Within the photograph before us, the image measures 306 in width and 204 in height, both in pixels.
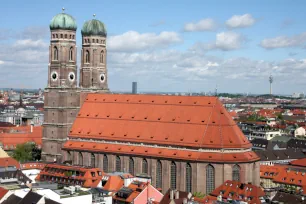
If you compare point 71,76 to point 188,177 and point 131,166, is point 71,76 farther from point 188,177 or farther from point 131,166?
point 188,177

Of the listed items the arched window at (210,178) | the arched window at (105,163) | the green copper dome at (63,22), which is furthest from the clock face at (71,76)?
the arched window at (210,178)

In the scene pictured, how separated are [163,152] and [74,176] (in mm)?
17540

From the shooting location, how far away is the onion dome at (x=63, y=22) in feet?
379

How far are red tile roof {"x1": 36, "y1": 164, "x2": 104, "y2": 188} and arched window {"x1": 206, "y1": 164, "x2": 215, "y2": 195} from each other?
63.4ft

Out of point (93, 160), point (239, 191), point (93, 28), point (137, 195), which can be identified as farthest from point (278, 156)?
point (137, 195)

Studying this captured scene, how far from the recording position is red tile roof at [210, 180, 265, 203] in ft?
269

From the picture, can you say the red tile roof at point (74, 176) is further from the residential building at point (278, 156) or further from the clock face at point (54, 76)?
the residential building at point (278, 156)

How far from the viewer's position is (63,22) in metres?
116

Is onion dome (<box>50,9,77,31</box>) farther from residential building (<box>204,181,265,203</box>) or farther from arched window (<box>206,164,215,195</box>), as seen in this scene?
residential building (<box>204,181,265,203</box>)

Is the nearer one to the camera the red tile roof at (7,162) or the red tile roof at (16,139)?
the red tile roof at (7,162)

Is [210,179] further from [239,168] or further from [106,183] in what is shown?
[106,183]

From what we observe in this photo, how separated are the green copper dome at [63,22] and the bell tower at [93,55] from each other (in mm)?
6857

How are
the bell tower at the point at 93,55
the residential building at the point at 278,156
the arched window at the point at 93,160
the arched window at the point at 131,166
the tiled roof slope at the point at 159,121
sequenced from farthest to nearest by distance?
the residential building at the point at 278,156, the bell tower at the point at 93,55, the arched window at the point at 93,160, the arched window at the point at 131,166, the tiled roof slope at the point at 159,121

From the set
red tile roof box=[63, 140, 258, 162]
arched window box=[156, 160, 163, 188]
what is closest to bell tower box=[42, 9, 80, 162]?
red tile roof box=[63, 140, 258, 162]
